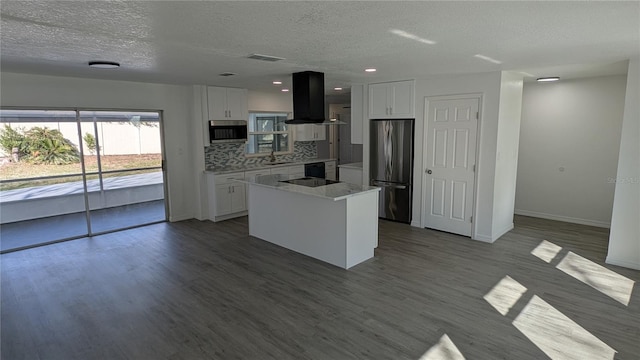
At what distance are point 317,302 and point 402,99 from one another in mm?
3601

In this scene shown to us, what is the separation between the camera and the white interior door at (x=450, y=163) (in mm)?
5023

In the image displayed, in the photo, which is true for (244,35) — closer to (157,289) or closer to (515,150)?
(157,289)

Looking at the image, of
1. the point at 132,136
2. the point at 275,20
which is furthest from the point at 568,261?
the point at 132,136

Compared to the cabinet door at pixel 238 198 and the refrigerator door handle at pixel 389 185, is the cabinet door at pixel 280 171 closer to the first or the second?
the cabinet door at pixel 238 198

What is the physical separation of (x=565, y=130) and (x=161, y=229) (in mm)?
6881

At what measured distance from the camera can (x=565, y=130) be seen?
5.82 meters

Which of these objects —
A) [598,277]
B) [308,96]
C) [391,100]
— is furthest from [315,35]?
[598,277]

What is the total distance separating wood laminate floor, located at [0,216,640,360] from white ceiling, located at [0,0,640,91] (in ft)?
7.68

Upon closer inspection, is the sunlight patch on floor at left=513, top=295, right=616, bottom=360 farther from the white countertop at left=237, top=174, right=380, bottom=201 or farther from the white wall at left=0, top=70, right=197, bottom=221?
the white wall at left=0, top=70, right=197, bottom=221

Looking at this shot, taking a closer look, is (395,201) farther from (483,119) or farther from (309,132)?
(309,132)

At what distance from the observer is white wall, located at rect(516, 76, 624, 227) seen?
5.45 metres

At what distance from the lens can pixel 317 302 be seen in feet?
10.9

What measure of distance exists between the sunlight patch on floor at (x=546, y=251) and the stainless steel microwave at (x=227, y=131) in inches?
202

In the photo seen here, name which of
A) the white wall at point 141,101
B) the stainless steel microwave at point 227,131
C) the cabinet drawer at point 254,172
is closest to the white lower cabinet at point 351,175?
the cabinet drawer at point 254,172
